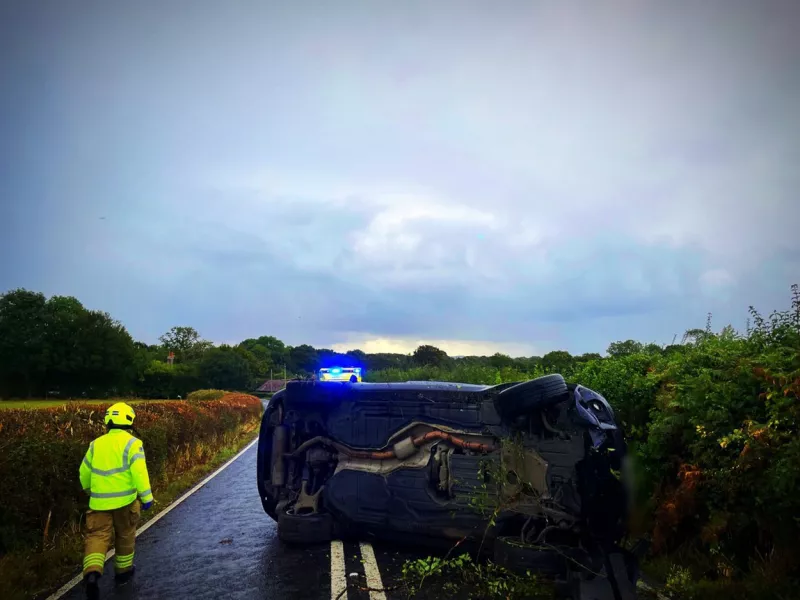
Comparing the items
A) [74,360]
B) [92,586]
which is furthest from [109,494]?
[74,360]

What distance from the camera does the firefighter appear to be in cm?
551

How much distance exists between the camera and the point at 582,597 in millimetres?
4660

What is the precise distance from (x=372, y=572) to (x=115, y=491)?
8.70 ft

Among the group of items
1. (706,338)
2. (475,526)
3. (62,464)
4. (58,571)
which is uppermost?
(706,338)

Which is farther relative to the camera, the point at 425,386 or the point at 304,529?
the point at 304,529

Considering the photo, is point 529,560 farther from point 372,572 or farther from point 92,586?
point 92,586

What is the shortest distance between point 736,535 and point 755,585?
620 millimetres

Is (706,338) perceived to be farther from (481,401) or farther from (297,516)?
(297,516)

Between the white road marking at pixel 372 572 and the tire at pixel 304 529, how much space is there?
513 millimetres

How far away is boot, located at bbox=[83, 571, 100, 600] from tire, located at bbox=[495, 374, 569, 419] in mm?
4131

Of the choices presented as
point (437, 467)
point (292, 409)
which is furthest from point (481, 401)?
point (292, 409)

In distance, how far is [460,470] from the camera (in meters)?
5.83

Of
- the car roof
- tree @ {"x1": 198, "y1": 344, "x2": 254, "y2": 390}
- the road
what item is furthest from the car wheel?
tree @ {"x1": 198, "y1": 344, "x2": 254, "y2": 390}

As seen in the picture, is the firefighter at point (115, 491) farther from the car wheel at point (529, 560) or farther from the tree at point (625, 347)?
the tree at point (625, 347)
